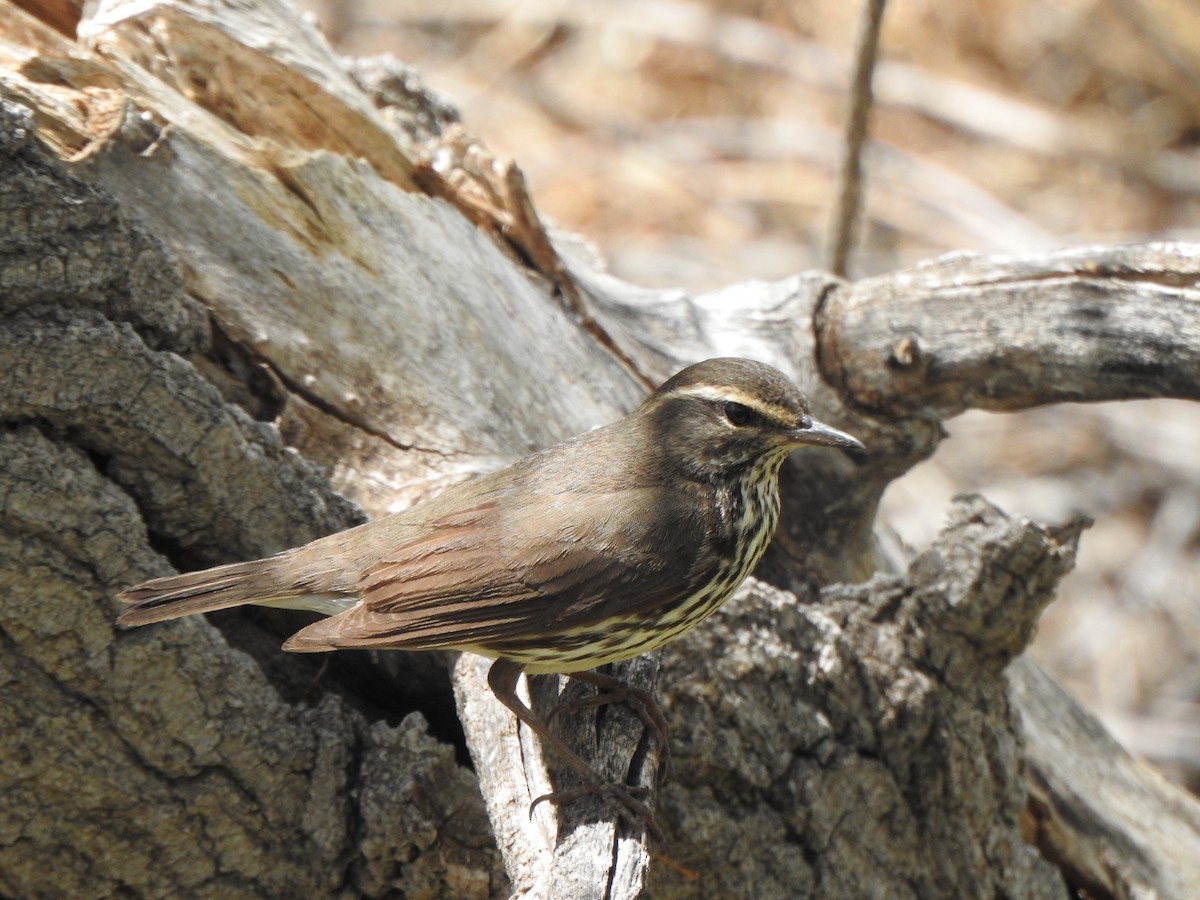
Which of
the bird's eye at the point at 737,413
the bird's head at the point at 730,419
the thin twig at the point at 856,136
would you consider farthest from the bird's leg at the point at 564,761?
the thin twig at the point at 856,136

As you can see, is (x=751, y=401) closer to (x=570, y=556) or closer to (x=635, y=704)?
(x=570, y=556)

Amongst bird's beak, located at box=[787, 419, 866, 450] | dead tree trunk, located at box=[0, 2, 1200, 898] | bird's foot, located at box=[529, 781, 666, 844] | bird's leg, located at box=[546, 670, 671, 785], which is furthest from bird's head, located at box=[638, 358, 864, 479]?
bird's foot, located at box=[529, 781, 666, 844]

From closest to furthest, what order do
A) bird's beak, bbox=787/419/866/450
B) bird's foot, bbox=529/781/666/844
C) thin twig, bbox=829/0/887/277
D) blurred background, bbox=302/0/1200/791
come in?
bird's foot, bbox=529/781/666/844 → bird's beak, bbox=787/419/866/450 → thin twig, bbox=829/0/887/277 → blurred background, bbox=302/0/1200/791

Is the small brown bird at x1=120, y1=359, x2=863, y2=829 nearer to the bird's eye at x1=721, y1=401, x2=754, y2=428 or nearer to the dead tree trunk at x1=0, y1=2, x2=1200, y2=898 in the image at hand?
the bird's eye at x1=721, y1=401, x2=754, y2=428

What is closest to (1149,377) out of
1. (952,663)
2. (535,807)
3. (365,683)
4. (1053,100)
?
(952,663)

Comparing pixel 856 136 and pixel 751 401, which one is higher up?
pixel 856 136

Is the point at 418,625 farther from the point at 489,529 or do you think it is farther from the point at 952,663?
the point at 952,663

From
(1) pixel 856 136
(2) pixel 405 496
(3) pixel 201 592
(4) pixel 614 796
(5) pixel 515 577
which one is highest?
(1) pixel 856 136

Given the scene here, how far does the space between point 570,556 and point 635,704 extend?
0.49 m

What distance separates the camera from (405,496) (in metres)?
4.33

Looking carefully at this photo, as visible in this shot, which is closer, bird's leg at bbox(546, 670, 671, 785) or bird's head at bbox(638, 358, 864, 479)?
bird's leg at bbox(546, 670, 671, 785)

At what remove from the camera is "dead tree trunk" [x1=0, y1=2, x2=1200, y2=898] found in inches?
143

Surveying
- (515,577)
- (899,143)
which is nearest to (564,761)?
(515,577)

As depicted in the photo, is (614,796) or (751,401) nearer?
(614,796)
